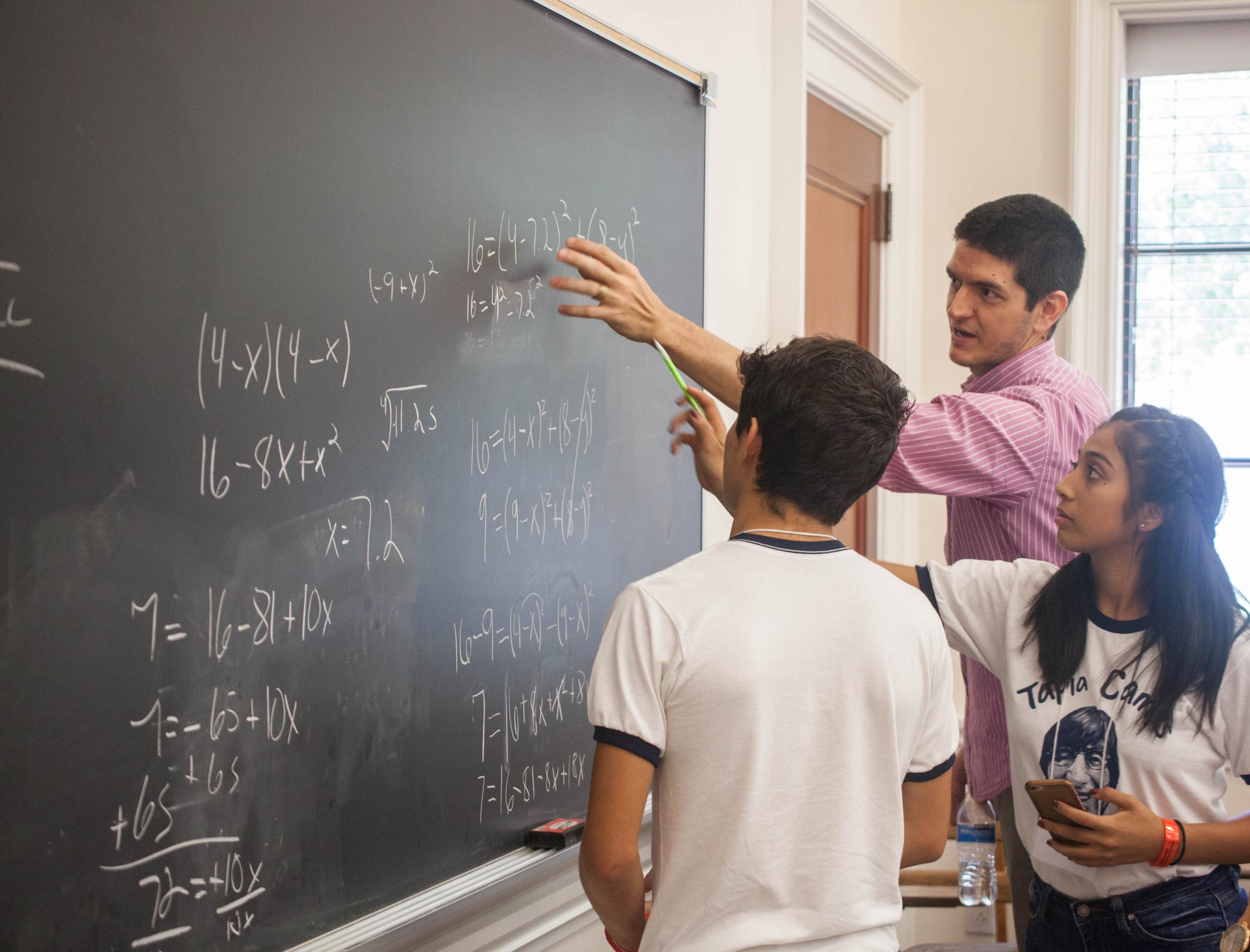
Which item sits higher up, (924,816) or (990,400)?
(990,400)

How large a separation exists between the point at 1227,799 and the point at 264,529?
9.52 ft

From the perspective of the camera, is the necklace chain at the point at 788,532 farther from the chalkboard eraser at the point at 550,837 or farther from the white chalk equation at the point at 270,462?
the chalkboard eraser at the point at 550,837

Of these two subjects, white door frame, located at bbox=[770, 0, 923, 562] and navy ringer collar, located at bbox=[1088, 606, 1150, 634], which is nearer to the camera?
navy ringer collar, located at bbox=[1088, 606, 1150, 634]

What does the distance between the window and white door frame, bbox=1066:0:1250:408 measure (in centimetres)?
8

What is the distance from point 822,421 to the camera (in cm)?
108

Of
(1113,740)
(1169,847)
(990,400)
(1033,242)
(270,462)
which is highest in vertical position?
(1033,242)

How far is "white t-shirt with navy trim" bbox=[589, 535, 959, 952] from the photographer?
3.26 feet

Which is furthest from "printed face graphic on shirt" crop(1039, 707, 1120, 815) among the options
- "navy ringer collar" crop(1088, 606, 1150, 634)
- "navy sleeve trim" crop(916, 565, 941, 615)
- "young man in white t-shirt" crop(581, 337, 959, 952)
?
"young man in white t-shirt" crop(581, 337, 959, 952)

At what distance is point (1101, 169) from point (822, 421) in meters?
2.51

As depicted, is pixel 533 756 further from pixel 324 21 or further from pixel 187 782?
pixel 324 21

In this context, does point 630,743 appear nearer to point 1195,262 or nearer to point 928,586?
point 928,586

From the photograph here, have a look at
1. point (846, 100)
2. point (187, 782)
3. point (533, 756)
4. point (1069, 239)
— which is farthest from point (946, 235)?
point (187, 782)

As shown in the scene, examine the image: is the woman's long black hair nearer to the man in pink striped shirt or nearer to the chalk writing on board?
the man in pink striped shirt

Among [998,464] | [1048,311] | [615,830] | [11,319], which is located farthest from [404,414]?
[1048,311]
